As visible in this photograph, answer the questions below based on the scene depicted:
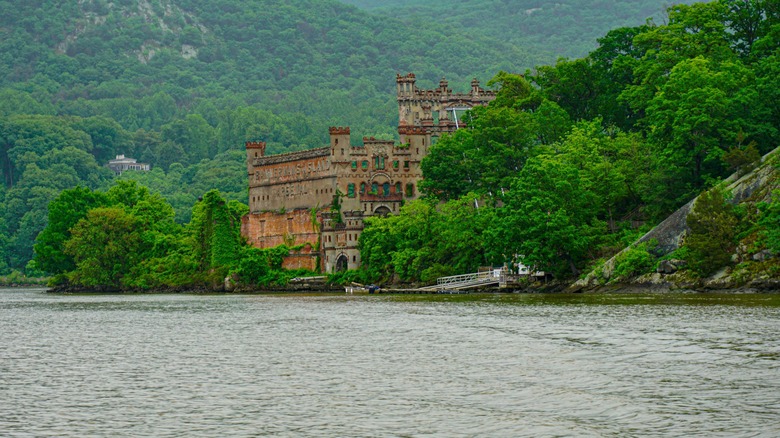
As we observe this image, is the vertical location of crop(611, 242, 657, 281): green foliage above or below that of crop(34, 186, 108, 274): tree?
below

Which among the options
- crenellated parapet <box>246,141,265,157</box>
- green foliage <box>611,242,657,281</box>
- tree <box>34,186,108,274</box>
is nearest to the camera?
green foliage <box>611,242,657,281</box>

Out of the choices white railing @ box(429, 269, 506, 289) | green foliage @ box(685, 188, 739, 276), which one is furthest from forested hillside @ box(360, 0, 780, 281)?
white railing @ box(429, 269, 506, 289)

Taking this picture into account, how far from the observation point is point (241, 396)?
42.4 m

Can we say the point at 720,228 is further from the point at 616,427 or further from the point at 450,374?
the point at 616,427

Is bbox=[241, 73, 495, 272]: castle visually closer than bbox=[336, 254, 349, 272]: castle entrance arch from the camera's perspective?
No

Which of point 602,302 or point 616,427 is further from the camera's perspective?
point 602,302

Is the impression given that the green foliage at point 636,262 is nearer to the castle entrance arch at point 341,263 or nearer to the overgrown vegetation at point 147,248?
the castle entrance arch at point 341,263

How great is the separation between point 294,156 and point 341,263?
22.7m

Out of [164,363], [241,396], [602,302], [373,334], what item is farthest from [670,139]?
[241,396]

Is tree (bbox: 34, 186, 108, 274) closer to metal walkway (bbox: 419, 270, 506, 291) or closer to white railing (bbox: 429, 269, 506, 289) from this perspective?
metal walkway (bbox: 419, 270, 506, 291)

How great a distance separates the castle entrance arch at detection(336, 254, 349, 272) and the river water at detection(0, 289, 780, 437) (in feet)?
189

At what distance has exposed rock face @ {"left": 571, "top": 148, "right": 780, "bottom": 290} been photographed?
8975 centimetres

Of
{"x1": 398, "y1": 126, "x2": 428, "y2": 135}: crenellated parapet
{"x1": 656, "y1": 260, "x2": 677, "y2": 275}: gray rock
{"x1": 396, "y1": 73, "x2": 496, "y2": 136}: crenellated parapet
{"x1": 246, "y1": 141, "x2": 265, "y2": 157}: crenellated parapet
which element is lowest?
{"x1": 656, "y1": 260, "x2": 677, "y2": 275}: gray rock

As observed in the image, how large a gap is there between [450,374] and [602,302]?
3557cm
